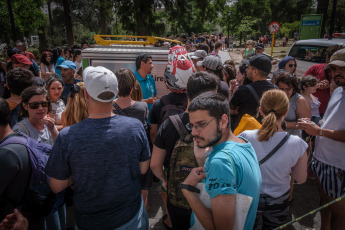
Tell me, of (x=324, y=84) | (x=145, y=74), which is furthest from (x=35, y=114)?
(x=324, y=84)

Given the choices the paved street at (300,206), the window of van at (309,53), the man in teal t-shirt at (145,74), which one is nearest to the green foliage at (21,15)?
the man in teal t-shirt at (145,74)

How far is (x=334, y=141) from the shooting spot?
8.41 feet

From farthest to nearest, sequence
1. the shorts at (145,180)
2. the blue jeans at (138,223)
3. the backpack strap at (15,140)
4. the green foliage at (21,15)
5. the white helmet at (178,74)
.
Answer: the green foliage at (21,15)
the white helmet at (178,74)
the shorts at (145,180)
the blue jeans at (138,223)
the backpack strap at (15,140)

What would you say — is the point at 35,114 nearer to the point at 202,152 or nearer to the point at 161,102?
the point at 161,102

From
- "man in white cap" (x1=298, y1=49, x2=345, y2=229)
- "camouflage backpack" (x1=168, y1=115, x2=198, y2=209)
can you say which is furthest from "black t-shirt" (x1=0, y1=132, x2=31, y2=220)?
"man in white cap" (x1=298, y1=49, x2=345, y2=229)

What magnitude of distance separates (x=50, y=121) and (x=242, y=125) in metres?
2.01

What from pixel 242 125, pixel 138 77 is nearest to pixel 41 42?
pixel 138 77

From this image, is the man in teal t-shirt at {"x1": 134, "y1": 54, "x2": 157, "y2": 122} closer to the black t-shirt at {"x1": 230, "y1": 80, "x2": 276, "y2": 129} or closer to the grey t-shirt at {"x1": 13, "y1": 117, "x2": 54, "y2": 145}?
the black t-shirt at {"x1": 230, "y1": 80, "x2": 276, "y2": 129}

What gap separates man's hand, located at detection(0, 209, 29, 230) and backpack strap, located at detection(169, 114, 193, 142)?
1244mm

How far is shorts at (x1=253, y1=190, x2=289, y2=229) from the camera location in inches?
86.1

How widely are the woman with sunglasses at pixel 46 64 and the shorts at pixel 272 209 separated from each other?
613 cm

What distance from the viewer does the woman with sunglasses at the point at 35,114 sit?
96.6 inches

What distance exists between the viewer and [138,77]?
407 centimetres

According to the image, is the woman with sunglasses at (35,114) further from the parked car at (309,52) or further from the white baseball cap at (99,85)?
the parked car at (309,52)
